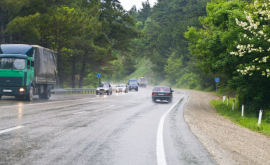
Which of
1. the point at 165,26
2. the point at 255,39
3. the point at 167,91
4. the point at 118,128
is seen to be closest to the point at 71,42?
the point at 167,91

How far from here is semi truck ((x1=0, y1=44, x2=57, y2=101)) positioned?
21984 millimetres

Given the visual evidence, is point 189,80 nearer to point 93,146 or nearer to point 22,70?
point 22,70

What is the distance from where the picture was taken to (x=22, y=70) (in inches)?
868

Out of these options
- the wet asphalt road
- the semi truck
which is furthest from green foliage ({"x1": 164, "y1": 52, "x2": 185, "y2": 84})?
the wet asphalt road

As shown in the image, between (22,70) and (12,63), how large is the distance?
881 millimetres

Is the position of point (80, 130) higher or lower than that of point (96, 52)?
lower

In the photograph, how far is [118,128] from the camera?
422 inches

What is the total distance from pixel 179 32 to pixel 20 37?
64.2 meters

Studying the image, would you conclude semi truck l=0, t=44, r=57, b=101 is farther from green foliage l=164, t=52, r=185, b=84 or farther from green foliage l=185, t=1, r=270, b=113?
green foliage l=164, t=52, r=185, b=84

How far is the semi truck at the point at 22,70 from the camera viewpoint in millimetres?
21984

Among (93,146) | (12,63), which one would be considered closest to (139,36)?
(12,63)

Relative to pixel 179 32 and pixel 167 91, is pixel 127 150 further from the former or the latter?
pixel 179 32

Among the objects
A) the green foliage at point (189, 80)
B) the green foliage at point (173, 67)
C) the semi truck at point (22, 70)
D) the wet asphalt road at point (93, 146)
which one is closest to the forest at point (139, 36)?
the green foliage at point (189, 80)

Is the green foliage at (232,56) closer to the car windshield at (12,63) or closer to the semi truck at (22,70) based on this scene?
the semi truck at (22,70)
